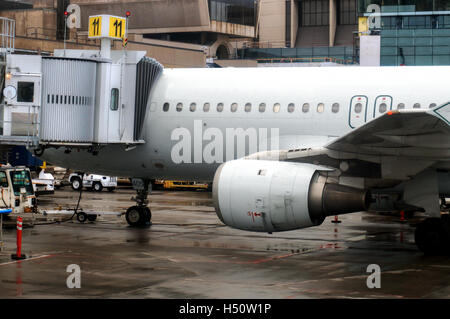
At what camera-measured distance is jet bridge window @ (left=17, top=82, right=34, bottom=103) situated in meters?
19.4

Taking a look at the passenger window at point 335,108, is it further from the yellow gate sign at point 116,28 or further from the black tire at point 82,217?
the black tire at point 82,217

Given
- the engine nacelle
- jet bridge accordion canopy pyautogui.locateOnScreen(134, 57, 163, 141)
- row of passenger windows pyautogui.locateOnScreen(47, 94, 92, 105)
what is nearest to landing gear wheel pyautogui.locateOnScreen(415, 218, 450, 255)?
the engine nacelle

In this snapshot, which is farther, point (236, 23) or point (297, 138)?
point (236, 23)

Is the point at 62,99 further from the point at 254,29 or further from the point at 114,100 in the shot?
the point at 254,29

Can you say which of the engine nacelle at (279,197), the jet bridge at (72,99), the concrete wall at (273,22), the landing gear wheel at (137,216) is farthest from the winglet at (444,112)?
the concrete wall at (273,22)

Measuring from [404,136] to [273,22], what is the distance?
94.2 metres

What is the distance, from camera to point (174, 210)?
96.5 ft

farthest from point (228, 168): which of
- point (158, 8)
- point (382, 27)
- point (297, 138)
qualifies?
point (158, 8)

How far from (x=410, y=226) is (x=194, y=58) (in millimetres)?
46140

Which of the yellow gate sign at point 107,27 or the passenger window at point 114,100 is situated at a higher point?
the yellow gate sign at point 107,27

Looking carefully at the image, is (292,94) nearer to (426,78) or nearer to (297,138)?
(297,138)

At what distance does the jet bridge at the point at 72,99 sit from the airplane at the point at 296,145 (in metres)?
0.82

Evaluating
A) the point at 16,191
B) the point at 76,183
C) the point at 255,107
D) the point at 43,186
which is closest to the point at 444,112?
the point at 255,107

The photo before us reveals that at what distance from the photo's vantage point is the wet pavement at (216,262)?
12773 mm
